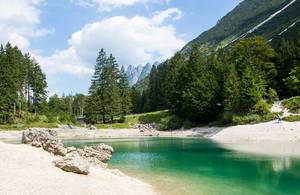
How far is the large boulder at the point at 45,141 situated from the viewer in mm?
30406

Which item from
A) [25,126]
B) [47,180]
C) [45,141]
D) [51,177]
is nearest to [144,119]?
[25,126]

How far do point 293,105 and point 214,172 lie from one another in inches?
1600

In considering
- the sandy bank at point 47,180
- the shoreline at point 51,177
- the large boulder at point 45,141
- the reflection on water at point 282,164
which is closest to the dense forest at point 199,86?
the shoreline at point 51,177

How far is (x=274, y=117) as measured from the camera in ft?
198

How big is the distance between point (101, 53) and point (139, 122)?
25586 mm

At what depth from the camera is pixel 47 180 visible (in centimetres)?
1850

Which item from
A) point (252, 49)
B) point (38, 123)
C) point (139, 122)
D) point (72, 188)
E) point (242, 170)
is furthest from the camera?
point (139, 122)

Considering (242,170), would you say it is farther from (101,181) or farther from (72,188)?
(72,188)

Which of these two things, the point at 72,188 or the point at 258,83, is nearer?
the point at 72,188

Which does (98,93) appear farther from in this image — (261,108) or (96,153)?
(96,153)

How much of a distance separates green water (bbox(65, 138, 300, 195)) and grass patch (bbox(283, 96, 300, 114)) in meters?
26.2

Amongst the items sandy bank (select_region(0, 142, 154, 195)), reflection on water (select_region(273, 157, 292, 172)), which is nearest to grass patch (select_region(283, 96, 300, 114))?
reflection on water (select_region(273, 157, 292, 172))

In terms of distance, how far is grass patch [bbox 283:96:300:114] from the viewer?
202 ft

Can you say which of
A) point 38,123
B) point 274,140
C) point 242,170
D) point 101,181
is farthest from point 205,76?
point 101,181
